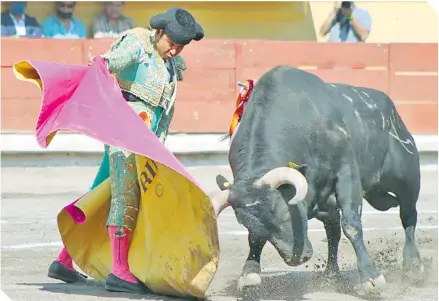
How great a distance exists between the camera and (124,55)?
471cm

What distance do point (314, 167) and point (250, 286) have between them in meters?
0.62

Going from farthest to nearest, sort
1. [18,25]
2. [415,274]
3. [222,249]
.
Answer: [18,25] → [222,249] → [415,274]

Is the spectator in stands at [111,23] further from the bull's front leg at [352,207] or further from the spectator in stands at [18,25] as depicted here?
the bull's front leg at [352,207]

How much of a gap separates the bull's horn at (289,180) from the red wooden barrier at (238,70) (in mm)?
5612

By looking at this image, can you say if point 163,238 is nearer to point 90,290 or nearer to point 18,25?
point 90,290

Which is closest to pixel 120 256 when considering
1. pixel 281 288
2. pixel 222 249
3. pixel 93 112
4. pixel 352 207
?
pixel 93 112

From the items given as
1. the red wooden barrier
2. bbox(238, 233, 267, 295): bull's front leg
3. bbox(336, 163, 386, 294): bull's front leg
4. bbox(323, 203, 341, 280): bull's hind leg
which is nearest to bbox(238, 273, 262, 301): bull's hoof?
bbox(238, 233, 267, 295): bull's front leg

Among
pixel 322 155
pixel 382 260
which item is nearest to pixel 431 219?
pixel 382 260

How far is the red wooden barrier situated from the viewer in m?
10.0

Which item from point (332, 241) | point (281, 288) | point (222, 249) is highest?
point (281, 288)

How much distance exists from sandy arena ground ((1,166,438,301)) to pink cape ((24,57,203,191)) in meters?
0.61

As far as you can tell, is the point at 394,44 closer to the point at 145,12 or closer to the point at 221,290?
the point at 145,12

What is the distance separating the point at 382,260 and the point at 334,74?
499cm

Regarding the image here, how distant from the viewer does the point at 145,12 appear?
35.5 feet
